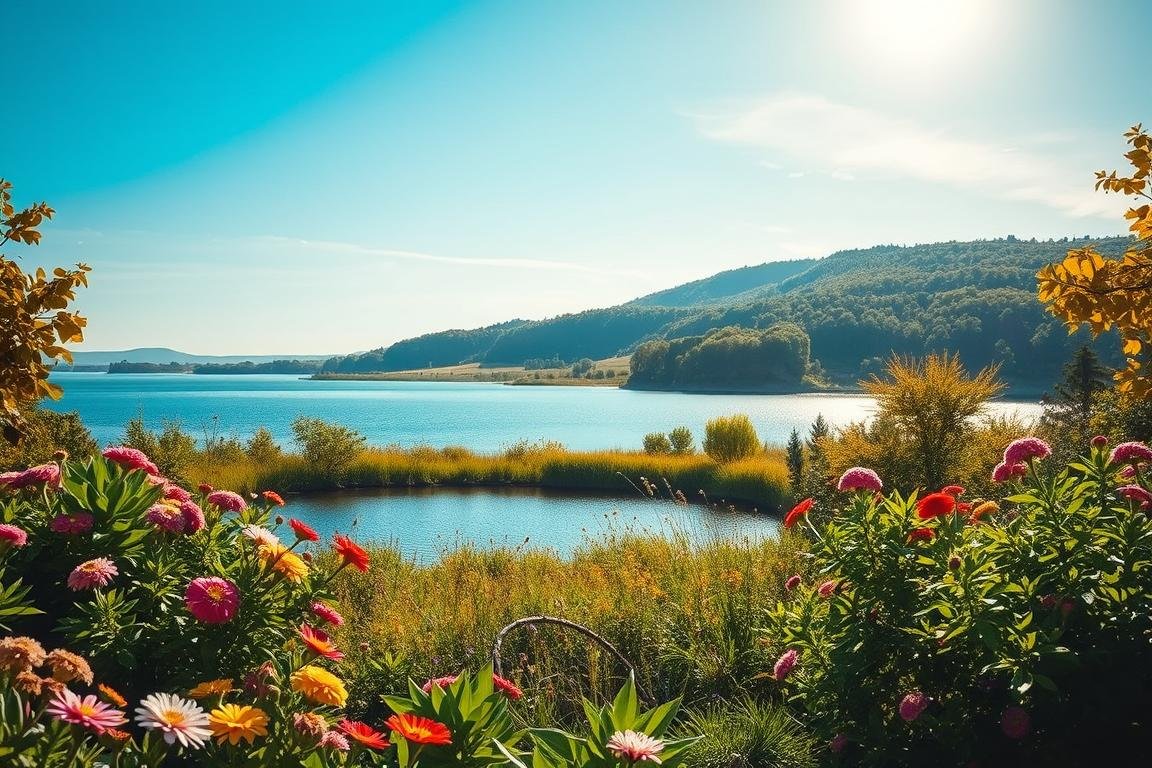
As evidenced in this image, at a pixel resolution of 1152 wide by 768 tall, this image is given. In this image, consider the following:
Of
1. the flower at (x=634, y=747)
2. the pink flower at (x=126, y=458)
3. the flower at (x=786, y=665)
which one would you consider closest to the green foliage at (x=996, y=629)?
the flower at (x=786, y=665)

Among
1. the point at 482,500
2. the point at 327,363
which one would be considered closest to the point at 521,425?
the point at 482,500

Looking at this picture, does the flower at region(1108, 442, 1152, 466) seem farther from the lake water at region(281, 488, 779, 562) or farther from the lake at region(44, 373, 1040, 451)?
the lake at region(44, 373, 1040, 451)

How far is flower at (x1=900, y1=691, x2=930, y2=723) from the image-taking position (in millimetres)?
2314

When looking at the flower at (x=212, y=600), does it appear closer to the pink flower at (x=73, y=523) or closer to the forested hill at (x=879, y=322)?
the pink flower at (x=73, y=523)

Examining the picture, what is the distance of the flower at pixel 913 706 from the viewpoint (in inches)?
91.1

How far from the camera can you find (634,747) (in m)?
1.13

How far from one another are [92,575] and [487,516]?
15562 millimetres

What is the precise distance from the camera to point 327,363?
18162 centimetres

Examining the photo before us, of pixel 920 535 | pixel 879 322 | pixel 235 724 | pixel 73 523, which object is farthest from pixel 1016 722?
pixel 879 322

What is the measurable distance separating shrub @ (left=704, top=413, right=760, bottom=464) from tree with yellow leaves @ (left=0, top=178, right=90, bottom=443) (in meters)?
20.4

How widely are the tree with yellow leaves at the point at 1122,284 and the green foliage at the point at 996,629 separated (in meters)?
0.56

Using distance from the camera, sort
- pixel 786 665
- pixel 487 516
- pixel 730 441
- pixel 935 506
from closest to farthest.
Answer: pixel 935 506
pixel 786 665
pixel 487 516
pixel 730 441

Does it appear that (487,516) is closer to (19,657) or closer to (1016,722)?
(1016,722)

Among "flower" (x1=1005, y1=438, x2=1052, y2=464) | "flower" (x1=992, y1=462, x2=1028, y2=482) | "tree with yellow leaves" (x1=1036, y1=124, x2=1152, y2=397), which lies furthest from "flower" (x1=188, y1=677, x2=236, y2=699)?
"tree with yellow leaves" (x1=1036, y1=124, x2=1152, y2=397)
